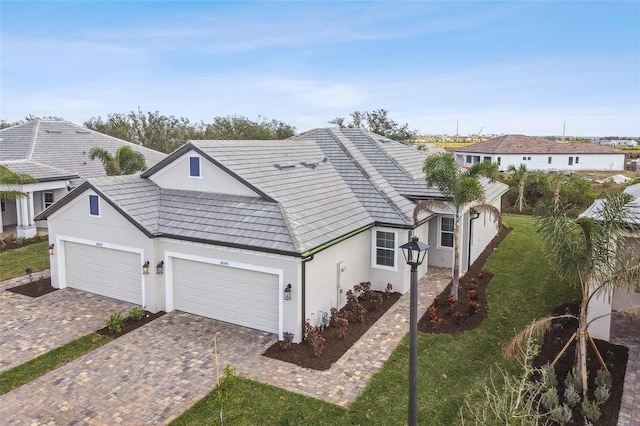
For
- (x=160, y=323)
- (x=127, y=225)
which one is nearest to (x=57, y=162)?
(x=127, y=225)

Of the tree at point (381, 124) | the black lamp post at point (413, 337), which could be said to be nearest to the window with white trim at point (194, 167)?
the black lamp post at point (413, 337)

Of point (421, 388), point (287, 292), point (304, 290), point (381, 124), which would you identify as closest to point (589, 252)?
point (421, 388)

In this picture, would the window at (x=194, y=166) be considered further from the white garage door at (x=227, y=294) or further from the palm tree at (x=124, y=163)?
the palm tree at (x=124, y=163)

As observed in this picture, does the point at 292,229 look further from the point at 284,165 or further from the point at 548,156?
the point at 548,156

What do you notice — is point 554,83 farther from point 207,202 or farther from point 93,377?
point 93,377

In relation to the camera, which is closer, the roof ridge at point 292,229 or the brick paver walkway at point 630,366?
the brick paver walkway at point 630,366

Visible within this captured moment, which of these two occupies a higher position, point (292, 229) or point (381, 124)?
point (381, 124)
